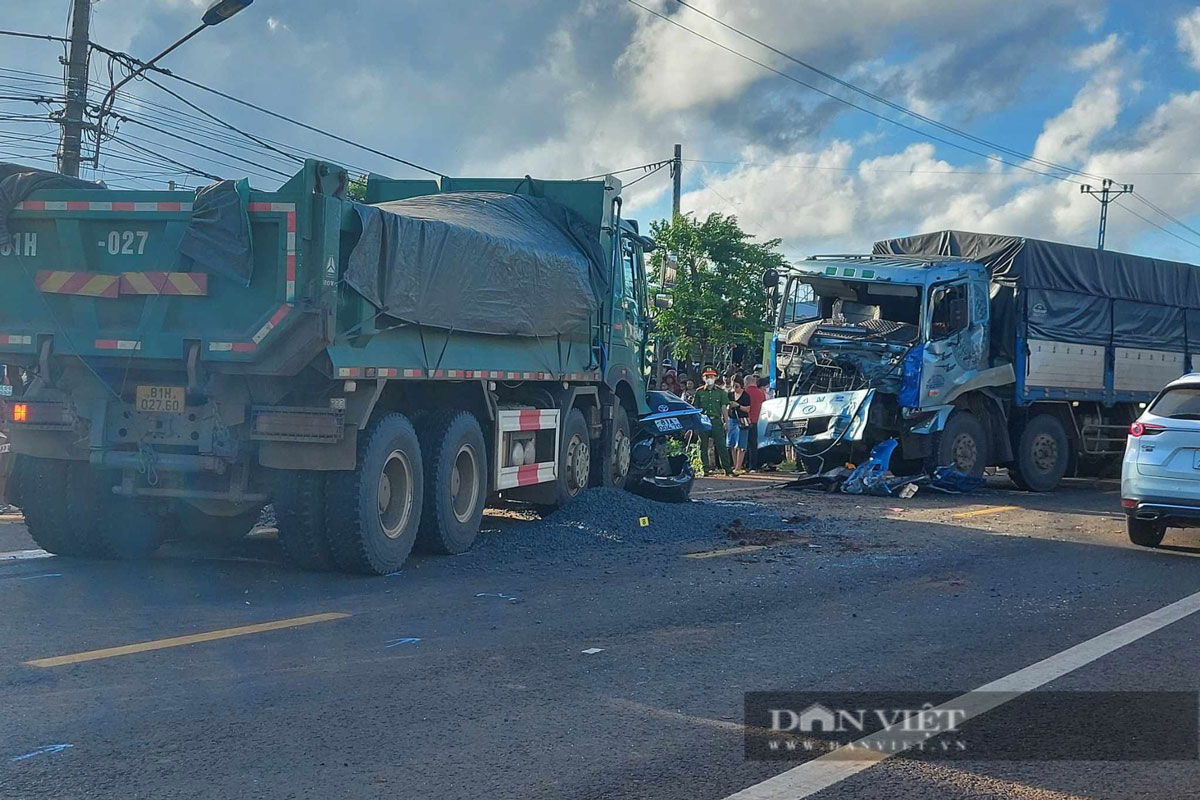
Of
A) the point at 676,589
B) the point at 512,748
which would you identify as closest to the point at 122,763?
the point at 512,748

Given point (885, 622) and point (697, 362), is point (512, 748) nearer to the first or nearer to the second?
point (885, 622)

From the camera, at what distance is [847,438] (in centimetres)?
1648

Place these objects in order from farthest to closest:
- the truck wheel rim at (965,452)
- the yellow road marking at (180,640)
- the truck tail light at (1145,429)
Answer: the truck wheel rim at (965,452) → the truck tail light at (1145,429) → the yellow road marking at (180,640)

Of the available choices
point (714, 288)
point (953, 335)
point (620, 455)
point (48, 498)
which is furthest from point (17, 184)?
point (714, 288)

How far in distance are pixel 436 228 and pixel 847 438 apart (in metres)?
8.53

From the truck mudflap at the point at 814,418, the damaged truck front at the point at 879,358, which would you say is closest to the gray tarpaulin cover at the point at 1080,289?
the damaged truck front at the point at 879,358

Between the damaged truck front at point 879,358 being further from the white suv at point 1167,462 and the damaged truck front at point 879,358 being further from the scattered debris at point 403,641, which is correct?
the scattered debris at point 403,641

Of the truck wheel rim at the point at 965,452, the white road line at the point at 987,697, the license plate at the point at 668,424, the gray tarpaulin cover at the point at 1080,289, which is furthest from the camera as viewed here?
the gray tarpaulin cover at the point at 1080,289

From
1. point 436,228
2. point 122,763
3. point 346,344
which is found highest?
point 436,228

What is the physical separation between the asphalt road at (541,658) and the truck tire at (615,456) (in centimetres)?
211

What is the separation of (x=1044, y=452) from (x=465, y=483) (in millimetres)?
11490

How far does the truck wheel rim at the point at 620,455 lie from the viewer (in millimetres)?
13625

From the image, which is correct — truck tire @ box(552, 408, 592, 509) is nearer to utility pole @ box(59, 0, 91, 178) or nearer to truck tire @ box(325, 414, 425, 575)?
truck tire @ box(325, 414, 425, 575)

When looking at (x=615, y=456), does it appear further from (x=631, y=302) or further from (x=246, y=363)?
(x=246, y=363)
